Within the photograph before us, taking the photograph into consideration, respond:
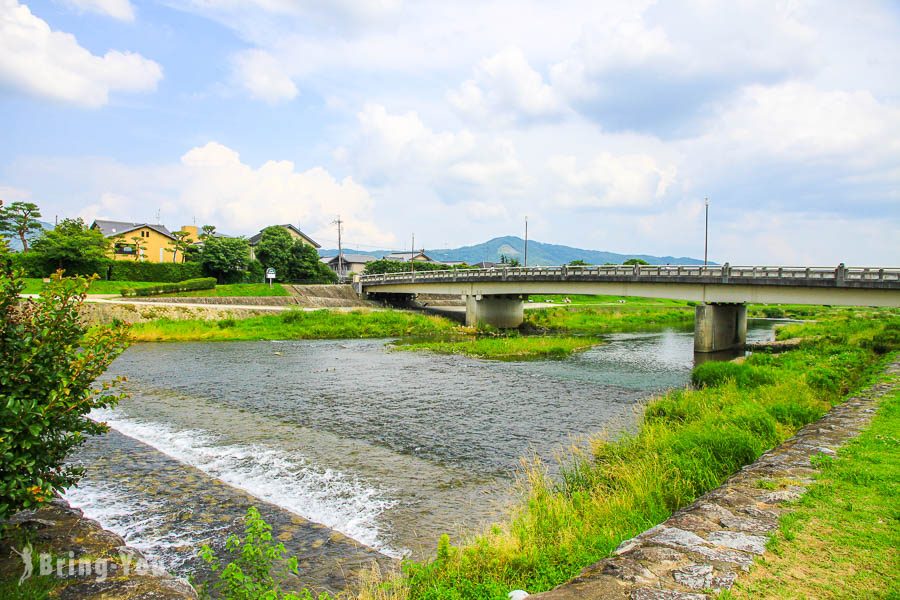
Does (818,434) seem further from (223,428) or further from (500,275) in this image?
(500,275)

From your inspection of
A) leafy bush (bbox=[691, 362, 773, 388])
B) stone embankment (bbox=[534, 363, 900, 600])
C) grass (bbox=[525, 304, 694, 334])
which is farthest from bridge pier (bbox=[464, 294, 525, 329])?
stone embankment (bbox=[534, 363, 900, 600])

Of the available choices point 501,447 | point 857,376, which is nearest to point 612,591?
point 501,447

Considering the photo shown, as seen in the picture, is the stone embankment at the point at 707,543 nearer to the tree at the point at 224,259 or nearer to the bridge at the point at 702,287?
the bridge at the point at 702,287

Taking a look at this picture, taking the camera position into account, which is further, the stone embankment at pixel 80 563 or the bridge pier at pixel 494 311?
the bridge pier at pixel 494 311

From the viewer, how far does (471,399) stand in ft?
66.7

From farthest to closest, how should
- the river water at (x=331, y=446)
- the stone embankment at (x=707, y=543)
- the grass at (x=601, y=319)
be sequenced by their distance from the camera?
the grass at (x=601, y=319) < the river water at (x=331, y=446) < the stone embankment at (x=707, y=543)

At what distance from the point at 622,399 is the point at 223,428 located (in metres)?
14.4

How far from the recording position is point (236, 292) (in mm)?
57250

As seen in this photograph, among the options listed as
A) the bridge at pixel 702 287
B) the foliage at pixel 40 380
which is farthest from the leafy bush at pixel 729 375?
the foliage at pixel 40 380

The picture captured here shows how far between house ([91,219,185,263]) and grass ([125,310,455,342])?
144 ft

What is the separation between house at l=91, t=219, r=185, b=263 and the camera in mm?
78312

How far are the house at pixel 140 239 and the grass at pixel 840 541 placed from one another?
8611 cm

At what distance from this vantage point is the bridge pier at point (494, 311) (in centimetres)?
5412

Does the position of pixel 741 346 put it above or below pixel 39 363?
below
